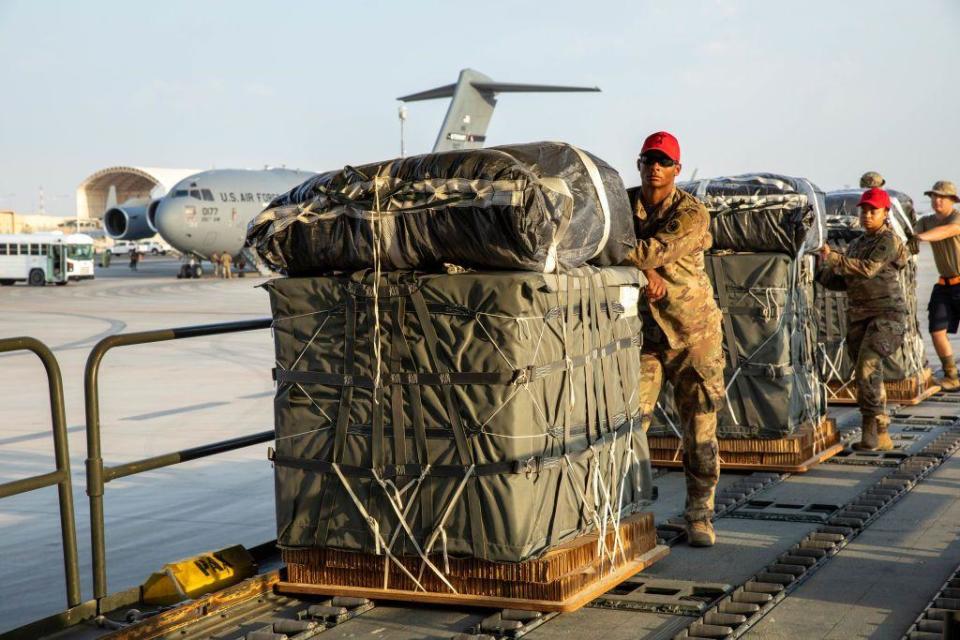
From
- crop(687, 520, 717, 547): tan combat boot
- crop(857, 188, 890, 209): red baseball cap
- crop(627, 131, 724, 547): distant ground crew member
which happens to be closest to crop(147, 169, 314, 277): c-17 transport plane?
crop(857, 188, 890, 209): red baseball cap

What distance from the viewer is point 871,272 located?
27.6 feet

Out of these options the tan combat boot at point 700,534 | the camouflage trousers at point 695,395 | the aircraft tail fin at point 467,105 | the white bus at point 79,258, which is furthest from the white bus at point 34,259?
the tan combat boot at point 700,534

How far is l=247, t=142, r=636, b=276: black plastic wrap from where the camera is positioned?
14.4ft

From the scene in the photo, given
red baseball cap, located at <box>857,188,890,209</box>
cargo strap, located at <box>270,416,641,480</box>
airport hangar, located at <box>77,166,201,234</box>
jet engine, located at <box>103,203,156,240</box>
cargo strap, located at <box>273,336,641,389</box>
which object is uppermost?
airport hangar, located at <box>77,166,201,234</box>

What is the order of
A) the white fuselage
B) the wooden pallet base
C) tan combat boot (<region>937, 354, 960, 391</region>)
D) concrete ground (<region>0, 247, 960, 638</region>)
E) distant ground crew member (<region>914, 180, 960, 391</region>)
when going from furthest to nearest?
1. the white fuselage
2. tan combat boot (<region>937, 354, 960, 391</region>)
3. distant ground crew member (<region>914, 180, 960, 391</region>)
4. concrete ground (<region>0, 247, 960, 638</region>)
5. the wooden pallet base

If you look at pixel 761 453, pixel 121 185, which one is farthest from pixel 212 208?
pixel 121 185

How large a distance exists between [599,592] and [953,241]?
7804mm

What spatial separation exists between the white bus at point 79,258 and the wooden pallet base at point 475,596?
1704 inches

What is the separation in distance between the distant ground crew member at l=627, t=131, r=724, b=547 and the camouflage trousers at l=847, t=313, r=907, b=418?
2816mm

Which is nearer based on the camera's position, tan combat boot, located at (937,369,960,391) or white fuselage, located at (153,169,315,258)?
tan combat boot, located at (937,369,960,391)

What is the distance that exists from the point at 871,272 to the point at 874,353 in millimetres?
657

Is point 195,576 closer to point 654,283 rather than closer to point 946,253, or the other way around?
point 654,283

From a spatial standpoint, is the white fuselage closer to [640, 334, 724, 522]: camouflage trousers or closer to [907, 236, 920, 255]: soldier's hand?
[907, 236, 920, 255]: soldier's hand

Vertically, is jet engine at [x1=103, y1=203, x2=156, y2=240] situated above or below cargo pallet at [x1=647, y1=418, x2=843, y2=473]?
above
